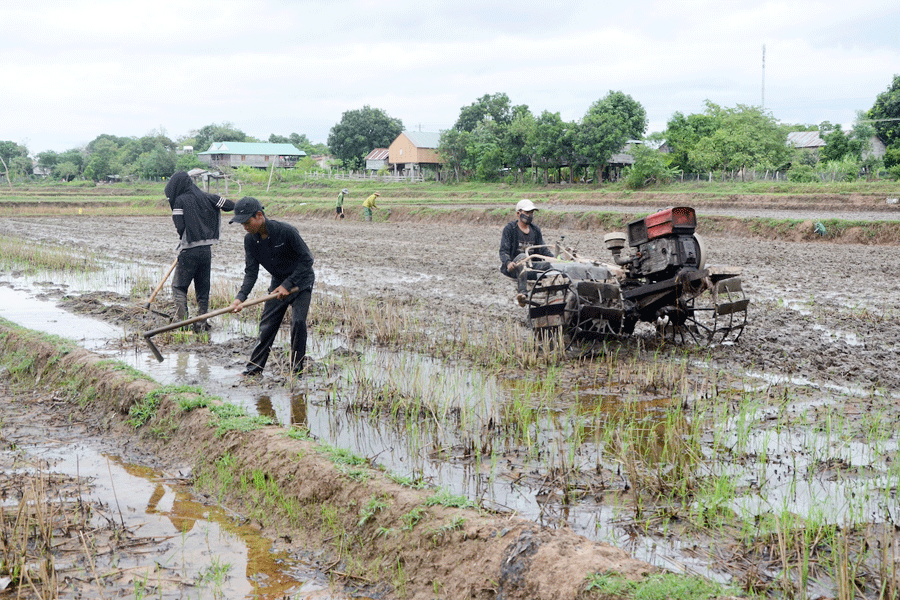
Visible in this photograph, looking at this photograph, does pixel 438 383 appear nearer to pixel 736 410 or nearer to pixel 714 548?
pixel 736 410

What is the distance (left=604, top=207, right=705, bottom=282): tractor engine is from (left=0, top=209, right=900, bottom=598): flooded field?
0.84 metres

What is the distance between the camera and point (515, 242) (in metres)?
8.39

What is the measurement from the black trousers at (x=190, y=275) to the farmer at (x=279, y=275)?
2046mm

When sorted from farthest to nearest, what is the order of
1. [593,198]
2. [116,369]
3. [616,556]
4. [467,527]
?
[593,198]
[116,369]
[467,527]
[616,556]

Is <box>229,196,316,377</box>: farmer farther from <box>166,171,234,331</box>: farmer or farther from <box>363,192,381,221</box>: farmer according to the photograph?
<box>363,192,381,221</box>: farmer

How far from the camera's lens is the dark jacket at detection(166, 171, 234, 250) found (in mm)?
8141

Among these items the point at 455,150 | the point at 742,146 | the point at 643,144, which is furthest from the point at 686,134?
the point at 455,150

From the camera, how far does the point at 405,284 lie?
1272 cm

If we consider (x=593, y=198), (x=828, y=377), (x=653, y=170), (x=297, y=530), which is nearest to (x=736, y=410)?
(x=828, y=377)

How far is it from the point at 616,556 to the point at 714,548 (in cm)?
64

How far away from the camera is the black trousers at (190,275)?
8.32 metres

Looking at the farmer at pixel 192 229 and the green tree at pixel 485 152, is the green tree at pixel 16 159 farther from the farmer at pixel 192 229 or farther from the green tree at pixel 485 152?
the farmer at pixel 192 229

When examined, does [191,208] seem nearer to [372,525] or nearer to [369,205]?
[372,525]

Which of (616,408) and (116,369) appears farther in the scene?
(116,369)
